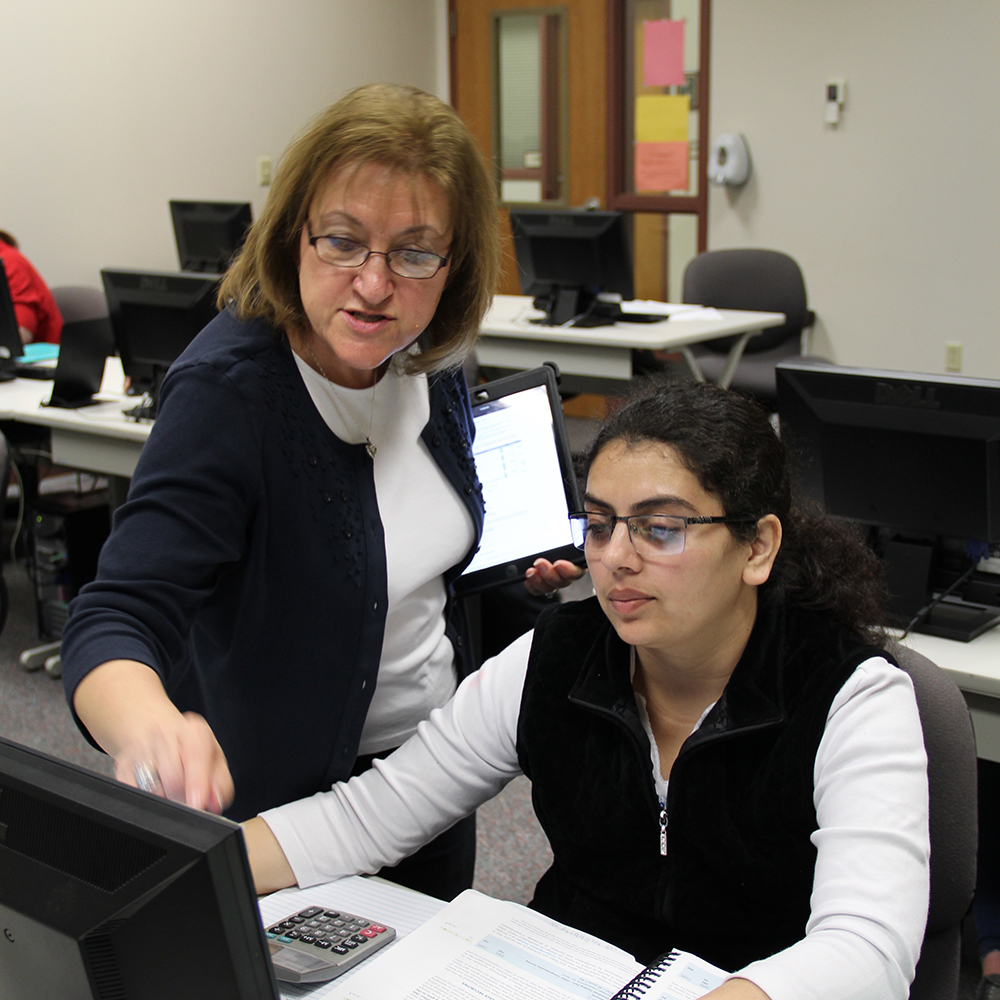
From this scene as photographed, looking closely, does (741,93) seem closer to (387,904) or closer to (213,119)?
(213,119)

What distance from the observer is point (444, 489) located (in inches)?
54.1

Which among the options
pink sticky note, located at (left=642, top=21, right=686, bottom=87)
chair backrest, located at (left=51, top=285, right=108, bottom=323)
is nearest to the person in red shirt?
chair backrest, located at (left=51, top=285, right=108, bottom=323)

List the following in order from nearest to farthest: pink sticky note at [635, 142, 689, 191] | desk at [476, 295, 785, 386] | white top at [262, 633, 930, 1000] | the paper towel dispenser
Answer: white top at [262, 633, 930, 1000], desk at [476, 295, 785, 386], the paper towel dispenser, pink sticky note at [635, 142, 689, 191]

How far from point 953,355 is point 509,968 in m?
4.84

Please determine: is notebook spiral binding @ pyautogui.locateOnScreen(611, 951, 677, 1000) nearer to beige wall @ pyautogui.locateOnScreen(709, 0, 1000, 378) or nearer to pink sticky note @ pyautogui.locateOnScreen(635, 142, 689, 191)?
beige wall @ pyautogui.locateOnScreen(709, 0, 1000, 378)

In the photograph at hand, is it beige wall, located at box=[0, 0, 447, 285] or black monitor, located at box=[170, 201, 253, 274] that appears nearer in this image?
black monitor, located at box=[170, 201, 253, 274]

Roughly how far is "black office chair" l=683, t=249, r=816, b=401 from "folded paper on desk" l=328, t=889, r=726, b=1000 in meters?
4.03

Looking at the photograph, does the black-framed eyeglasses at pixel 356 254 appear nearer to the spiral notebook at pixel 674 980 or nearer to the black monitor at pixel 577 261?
the spiral notebook at pixel 674 980

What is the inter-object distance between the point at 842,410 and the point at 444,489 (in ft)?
2.73

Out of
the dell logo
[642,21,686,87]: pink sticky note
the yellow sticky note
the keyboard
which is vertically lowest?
the keyboard

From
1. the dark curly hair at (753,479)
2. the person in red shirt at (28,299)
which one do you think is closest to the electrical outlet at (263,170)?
the person in red shirt at (28,299)

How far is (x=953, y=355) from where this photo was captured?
17.3 feet

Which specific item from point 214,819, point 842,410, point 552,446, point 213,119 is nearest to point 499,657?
point 552,446

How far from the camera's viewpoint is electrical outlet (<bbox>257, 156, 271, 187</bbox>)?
620 centimetres
